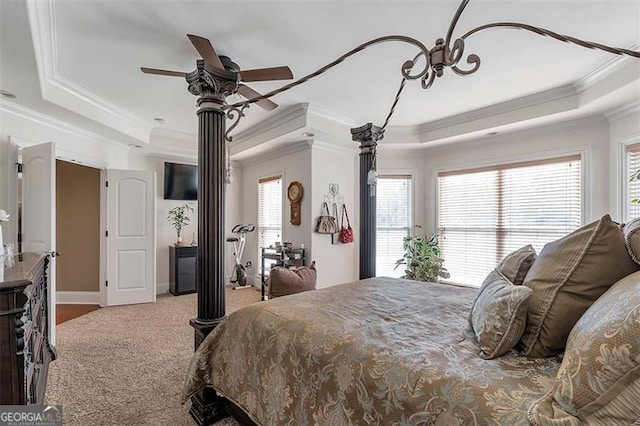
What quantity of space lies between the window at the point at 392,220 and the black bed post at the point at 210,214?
12.1 feet

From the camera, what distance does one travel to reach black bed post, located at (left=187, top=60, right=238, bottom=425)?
6.33ft

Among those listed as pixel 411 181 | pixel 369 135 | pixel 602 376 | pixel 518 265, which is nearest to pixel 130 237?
pixel 369 135

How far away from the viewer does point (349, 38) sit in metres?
2.49

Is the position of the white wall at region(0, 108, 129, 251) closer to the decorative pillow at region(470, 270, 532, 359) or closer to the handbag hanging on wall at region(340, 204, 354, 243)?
the handbag hanging on wall at region(340, 204, 354, 243)

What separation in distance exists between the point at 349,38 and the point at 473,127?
8.29 feet

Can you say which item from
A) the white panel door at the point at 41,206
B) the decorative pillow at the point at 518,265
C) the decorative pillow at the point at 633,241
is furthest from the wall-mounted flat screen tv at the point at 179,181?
the decorative pillow at the point at 633,241

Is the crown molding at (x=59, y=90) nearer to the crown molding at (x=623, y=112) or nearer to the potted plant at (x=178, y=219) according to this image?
the potted plant at (x=178, y=219)

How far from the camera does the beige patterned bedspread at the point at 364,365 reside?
973mm

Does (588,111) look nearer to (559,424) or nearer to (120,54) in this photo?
(559,424)

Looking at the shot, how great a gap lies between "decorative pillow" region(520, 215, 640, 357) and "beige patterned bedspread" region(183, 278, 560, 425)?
8cm

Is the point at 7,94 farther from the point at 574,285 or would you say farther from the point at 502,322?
the point at 574,285

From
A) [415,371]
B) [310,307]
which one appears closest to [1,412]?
[310,307]

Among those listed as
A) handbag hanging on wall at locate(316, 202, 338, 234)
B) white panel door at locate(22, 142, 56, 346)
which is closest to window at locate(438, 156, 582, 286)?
handbag hanging on wall at locate(316, 202, 338, 234)

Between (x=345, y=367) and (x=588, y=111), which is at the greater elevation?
(x=588, y=111)
